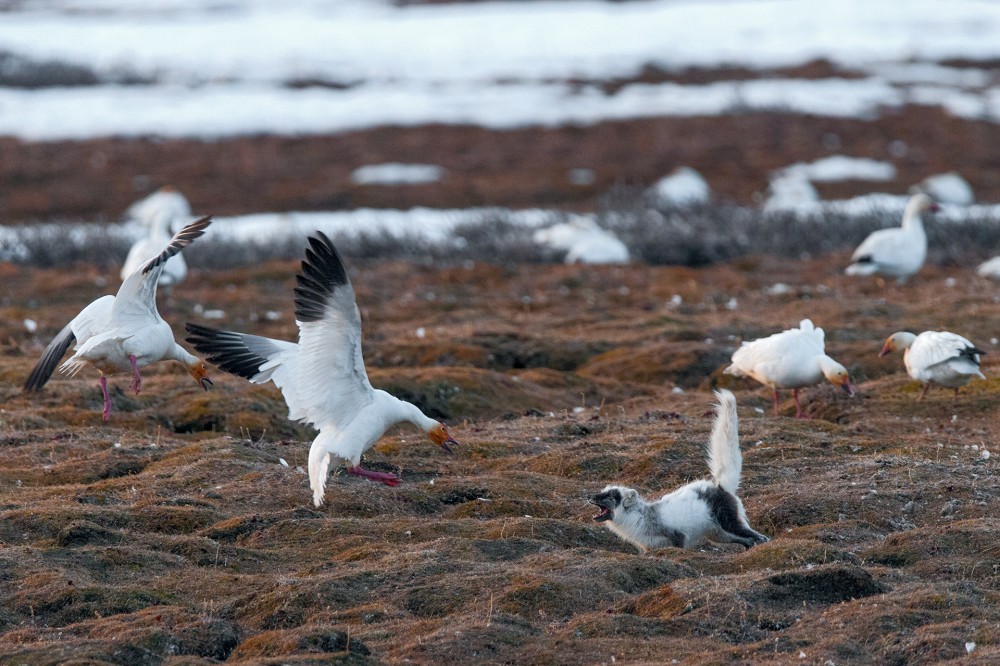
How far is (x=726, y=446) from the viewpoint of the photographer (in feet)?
29.2

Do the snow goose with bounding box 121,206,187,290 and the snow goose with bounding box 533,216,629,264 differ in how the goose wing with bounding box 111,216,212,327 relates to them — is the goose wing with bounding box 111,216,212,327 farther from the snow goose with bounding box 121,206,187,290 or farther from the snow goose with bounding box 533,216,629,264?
the snow goose with bounding box 533,216,629,264

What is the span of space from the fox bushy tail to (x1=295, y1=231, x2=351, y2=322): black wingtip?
2.62 m

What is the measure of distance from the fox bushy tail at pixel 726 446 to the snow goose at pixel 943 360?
13.5 feet

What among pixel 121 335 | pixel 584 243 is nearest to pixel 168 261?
pixel 121 335

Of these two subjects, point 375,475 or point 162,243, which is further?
point 162,243

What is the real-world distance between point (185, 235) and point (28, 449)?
2260 millimetres

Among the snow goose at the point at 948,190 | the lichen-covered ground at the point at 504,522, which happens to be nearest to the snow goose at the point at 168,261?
the lichen-covered ground at the point at 504,522

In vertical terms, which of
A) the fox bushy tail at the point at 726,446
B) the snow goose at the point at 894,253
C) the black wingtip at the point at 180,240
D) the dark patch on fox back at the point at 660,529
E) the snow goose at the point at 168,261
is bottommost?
the snow goose at the point at 894,253

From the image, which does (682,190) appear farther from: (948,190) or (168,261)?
(168,261)

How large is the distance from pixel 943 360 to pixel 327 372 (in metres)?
5.95

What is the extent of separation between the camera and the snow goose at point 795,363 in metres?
12.3

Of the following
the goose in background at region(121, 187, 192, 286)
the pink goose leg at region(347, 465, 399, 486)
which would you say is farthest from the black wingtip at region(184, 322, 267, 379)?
the pink goose leg at region(347, 465, 399, 486)

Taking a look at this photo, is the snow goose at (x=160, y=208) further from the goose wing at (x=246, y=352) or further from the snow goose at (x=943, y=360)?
the snow goose at (x=943, y=360)

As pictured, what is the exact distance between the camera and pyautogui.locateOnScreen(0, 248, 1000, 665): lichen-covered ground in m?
6.97
